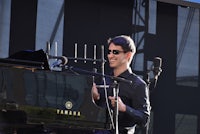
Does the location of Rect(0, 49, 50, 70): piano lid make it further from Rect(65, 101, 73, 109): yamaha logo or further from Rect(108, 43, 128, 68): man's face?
Rect(108, 43, 128, 68): man's face

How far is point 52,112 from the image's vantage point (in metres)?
2.53

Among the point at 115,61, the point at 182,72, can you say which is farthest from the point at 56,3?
the point at 115,61

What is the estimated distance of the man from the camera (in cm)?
297

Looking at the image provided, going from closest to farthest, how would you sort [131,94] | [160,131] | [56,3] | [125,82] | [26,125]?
[26,125], [125,82], [131,94], [56,3], [160,131]

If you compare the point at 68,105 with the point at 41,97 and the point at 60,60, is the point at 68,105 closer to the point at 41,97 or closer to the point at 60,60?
the point at 41,97

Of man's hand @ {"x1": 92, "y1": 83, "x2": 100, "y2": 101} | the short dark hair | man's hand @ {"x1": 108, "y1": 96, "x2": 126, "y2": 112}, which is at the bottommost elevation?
man's hand @ {"x1": 108, "y1": 96, "x2": 126, "y2": 112}

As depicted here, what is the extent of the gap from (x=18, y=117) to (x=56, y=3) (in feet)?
12.6

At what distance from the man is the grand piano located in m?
0.25

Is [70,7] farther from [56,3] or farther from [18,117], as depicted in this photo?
[18,117]

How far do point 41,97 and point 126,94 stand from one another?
0.82m

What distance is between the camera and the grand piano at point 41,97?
2.46 m

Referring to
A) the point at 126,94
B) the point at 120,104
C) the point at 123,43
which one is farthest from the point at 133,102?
the point at 123,43

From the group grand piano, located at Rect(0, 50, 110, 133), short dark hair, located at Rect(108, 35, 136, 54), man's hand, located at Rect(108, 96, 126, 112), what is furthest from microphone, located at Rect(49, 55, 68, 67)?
short dark hair, located at Rect(108, 35, 136, 54)

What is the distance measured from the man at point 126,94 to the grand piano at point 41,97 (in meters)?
0.25
